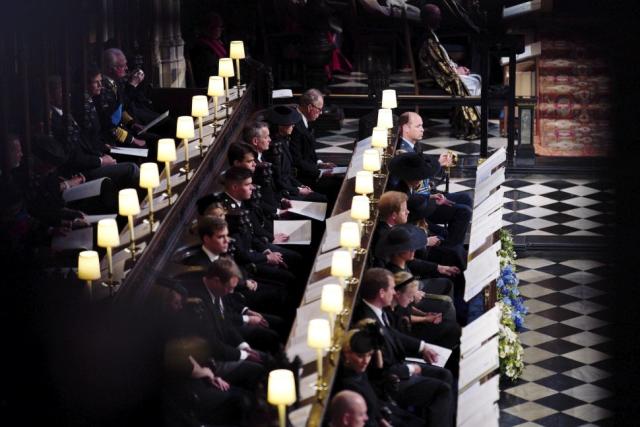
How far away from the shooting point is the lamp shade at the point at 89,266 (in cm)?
646

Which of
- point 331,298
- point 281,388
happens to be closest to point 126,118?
point 331,298

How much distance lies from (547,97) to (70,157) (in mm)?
8014

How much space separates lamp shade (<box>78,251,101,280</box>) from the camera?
646cm

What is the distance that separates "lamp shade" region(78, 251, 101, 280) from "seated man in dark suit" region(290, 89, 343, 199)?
16.8ft

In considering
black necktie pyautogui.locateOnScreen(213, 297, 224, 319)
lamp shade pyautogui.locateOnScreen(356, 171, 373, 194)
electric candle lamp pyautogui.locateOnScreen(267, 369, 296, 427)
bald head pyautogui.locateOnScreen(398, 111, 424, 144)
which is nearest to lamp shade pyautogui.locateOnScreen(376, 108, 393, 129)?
bald head pyautogui.locateOnScreen(398, 111, 424, 144)

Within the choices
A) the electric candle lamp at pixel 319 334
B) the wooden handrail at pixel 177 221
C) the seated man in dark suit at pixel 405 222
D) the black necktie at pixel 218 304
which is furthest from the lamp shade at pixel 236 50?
the electric candle lamp at pixel 319 334

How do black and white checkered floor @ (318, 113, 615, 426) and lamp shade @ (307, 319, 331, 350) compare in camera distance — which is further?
black and white checkered floor @ (318, 113, 615, 426)

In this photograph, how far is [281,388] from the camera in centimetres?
479

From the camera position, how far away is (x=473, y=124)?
16.4 metres

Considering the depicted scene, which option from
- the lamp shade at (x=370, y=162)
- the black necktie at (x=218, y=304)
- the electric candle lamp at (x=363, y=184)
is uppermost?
the lamp shade at (x=370, y=162)

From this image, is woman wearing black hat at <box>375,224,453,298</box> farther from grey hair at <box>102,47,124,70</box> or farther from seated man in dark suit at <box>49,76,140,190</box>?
grey hair at <box>102,47,124,70</box>

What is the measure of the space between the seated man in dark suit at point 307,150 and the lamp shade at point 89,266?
5132 millimetres

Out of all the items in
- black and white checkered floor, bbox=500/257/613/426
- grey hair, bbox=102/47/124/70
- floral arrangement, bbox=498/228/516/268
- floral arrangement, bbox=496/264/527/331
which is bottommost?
black and white checkered floor, bbox=500/257/613/426

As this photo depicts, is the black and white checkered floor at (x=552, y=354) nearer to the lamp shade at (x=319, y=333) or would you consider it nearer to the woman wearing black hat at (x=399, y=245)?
the woman wearing black hat at (x=399, y=245)
